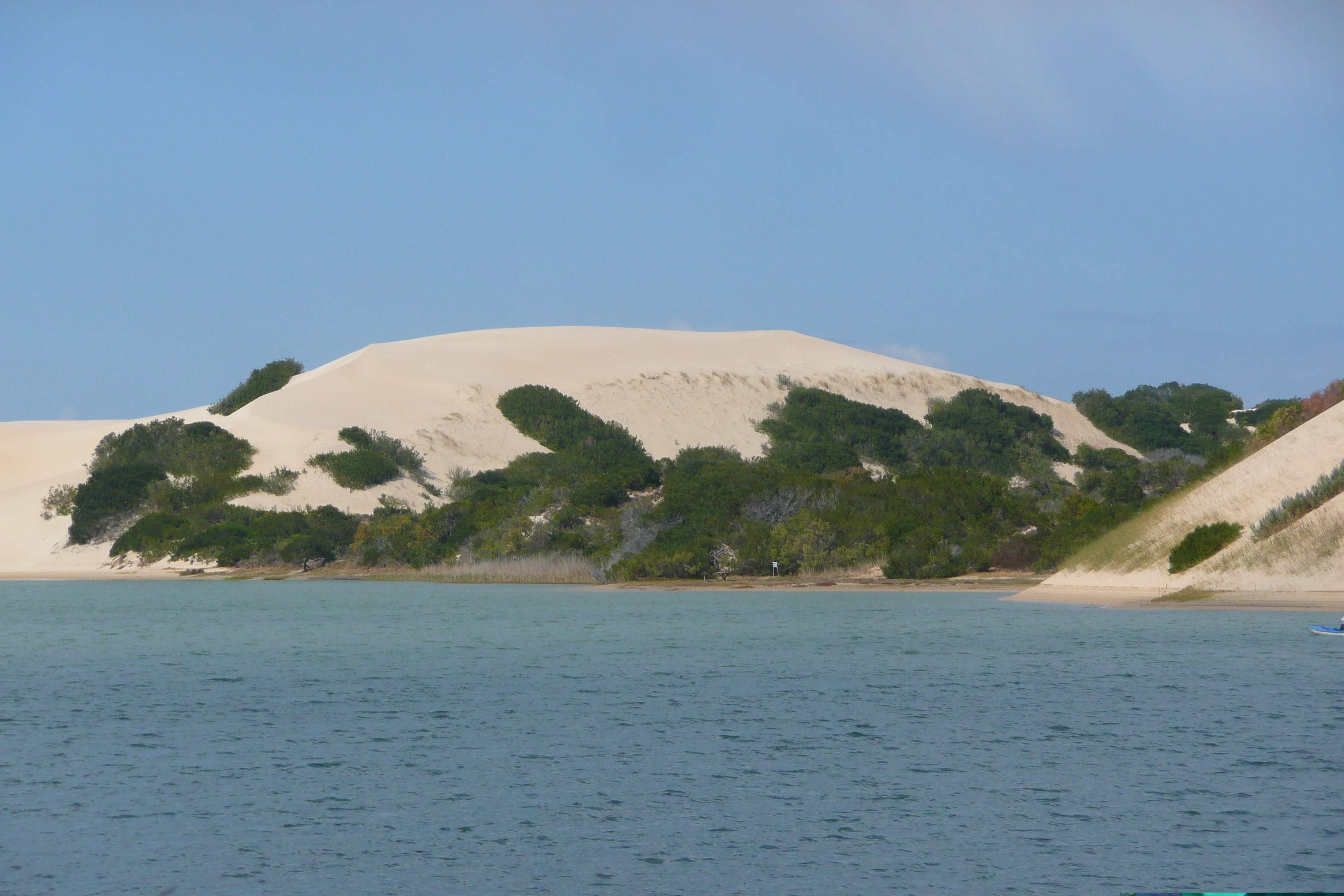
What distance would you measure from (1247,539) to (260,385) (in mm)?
89492

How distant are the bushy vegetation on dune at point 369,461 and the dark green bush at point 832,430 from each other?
22239mm

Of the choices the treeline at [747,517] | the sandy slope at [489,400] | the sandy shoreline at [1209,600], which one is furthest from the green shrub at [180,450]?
the sandy shoreline at [1209,600]

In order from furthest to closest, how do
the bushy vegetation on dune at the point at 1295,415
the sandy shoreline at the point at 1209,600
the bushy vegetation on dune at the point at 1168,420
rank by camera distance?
the bushy vegetation on dune at the point at 1168,420, the bushy vegetation on dune at the point at 1295,415, the sandy shoreline at the point at 1209,600

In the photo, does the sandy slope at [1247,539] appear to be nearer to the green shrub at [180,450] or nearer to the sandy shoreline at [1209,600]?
the sandy shoreline at [1209,600]

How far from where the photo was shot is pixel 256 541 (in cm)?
6191

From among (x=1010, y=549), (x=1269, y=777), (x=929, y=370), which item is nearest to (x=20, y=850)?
(x=1269, y=777)

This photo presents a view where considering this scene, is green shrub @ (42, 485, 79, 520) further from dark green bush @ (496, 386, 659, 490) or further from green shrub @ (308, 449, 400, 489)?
dark green bush @ (496, 386, 659, 490)

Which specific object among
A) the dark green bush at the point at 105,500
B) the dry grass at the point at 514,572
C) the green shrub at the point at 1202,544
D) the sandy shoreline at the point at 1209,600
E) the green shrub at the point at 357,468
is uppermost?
the green shrub at the point at 357,468

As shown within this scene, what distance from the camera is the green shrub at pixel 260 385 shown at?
346ft

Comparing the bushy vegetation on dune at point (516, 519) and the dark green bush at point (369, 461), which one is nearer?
the bushy vegetation on dune at point (516, 519)

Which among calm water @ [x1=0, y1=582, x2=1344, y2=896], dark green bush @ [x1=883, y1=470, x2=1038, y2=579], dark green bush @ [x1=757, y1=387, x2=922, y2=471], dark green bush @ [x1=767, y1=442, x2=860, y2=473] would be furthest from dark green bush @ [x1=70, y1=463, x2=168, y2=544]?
calm water @ [x1=0, y1=582, x2=1344, y2=896]

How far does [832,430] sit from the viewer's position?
9325cm

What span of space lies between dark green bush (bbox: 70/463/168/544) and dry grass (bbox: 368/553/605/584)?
18.5 metres

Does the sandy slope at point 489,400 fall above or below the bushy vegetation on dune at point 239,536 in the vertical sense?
above
